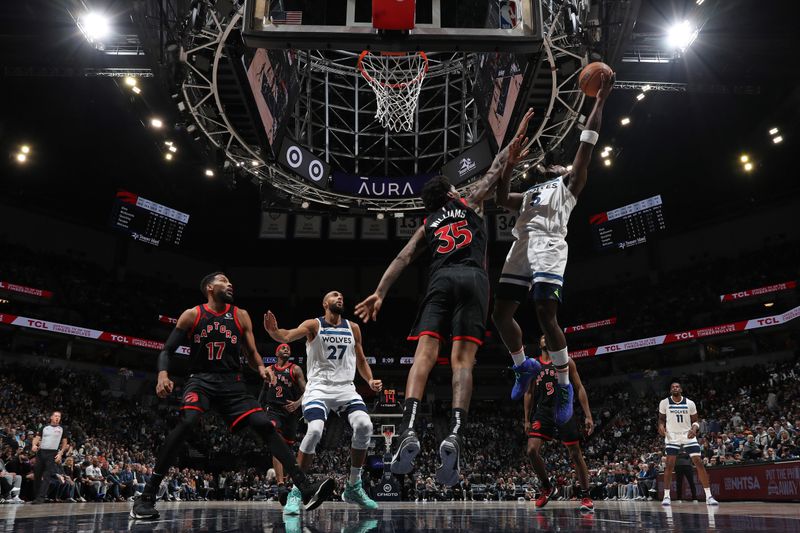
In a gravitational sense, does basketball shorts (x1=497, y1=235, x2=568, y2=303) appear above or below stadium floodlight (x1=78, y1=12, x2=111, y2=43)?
below

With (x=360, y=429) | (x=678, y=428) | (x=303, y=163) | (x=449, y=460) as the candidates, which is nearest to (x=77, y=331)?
(x=303, y=163)

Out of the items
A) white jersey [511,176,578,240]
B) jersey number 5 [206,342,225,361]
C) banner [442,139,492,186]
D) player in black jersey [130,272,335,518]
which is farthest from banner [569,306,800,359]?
jersey number 5 [206,342,225,361]

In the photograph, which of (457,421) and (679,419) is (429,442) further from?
(457,421)

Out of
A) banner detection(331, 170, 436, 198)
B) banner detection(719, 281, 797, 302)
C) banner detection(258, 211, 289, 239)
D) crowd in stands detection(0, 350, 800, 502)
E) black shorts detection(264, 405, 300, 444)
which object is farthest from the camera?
banner detection(719, 281, 797, 302)

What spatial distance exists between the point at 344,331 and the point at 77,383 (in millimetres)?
25310

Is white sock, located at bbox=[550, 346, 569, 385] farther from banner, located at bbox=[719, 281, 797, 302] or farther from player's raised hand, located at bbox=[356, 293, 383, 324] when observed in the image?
banner, located at bbox=[719, 281, 797, 302]

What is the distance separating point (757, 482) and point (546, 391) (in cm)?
725

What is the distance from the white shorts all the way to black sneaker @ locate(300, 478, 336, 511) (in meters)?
2.45

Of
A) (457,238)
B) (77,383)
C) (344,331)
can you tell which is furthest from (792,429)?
(77,383)

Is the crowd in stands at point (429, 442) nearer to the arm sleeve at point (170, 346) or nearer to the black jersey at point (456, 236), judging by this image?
the arm sleeve at point (170, 346)

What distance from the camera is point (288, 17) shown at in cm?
746

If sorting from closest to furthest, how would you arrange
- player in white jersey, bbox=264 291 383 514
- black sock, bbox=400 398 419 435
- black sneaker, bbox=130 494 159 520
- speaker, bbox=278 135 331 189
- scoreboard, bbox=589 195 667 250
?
A: 1. black sock, bbox=400 398 419 435
2. black sneaker, bbox=130 494 159 520
3. player in white jersey, bbox=264 291 383 514
4. speaker, bbox=278 135 331 189
5. scoreboard, bbox=589 195 667 250

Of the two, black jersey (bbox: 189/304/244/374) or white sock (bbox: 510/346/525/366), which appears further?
white sock (bbox: 510/346/525/366)

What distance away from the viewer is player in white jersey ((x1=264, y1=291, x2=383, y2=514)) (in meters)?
6.54
